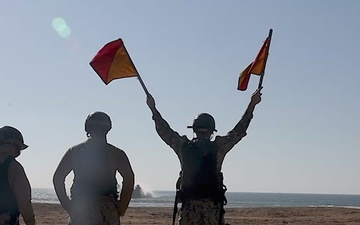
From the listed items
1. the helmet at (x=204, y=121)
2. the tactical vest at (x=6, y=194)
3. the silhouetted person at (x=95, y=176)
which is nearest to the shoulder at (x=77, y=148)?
the silhouetted person at (x=95, y=176)

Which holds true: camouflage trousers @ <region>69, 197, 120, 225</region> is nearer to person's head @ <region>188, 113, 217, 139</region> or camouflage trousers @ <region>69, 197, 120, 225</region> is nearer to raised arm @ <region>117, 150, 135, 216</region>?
raised arm @ <region>117, 150, 135, 216</region>

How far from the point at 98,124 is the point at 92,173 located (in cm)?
57

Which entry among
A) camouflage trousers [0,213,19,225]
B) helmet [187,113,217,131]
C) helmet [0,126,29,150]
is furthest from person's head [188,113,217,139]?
camouflage trousers [0,213,19,225]

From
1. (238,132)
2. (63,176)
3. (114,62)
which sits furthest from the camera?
(114,62)

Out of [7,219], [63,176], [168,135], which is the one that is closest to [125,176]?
[63,176]

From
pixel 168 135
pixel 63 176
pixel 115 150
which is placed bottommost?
pixel 63 176

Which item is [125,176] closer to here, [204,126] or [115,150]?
[115,150]

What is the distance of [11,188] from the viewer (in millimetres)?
7500

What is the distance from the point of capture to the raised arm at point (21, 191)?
7.46 m

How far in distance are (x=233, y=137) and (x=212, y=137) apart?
0.29m

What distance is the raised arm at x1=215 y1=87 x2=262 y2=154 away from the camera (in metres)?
8.50

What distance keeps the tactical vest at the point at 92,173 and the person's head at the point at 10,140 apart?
66 centimetres

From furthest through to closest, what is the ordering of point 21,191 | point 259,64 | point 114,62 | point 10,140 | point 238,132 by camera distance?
point 259,64 < point 114,62 < point 238,132 < point 10,140 < point 21,191

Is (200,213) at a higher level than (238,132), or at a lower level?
lower
